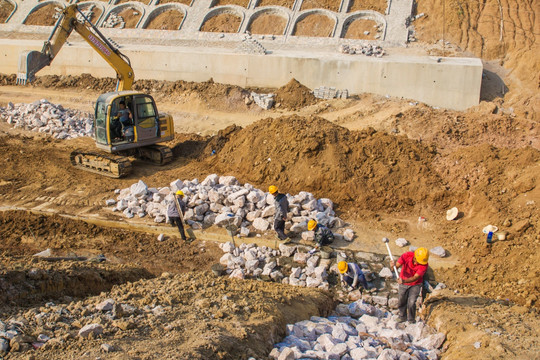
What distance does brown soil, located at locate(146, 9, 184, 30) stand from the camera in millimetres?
26453

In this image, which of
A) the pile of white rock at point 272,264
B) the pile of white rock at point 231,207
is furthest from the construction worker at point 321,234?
the pile of white rock at point 272,264

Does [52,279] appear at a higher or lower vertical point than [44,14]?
lower

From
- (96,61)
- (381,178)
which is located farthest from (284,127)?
(96,61)

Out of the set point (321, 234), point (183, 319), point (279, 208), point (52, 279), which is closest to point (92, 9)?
point (279, 208)

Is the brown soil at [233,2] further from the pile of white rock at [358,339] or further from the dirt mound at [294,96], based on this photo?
the pile of white rock at [358,339]

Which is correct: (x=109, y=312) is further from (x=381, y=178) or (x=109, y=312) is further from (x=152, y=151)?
(x=152, y=151)

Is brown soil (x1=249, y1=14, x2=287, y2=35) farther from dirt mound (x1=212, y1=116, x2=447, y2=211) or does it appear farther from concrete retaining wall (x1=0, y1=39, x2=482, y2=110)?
dirt mound (x1=212, y1=116, x2=447, y2=211)

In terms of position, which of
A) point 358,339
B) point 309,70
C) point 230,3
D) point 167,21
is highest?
point 230,3

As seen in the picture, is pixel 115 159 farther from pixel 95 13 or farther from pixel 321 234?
pixel 95 13

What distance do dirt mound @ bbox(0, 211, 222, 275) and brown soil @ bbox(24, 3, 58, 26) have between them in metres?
19.8

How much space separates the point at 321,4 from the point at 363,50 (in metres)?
5.36

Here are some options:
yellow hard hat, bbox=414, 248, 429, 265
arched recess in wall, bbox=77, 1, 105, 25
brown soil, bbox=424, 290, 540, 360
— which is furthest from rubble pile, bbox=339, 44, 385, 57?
arched recess in wall, bbox=77, 1, 105, 25

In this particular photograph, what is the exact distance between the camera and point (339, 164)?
44.3 feet

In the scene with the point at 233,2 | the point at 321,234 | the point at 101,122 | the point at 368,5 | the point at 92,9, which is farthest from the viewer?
the point at 92,9
